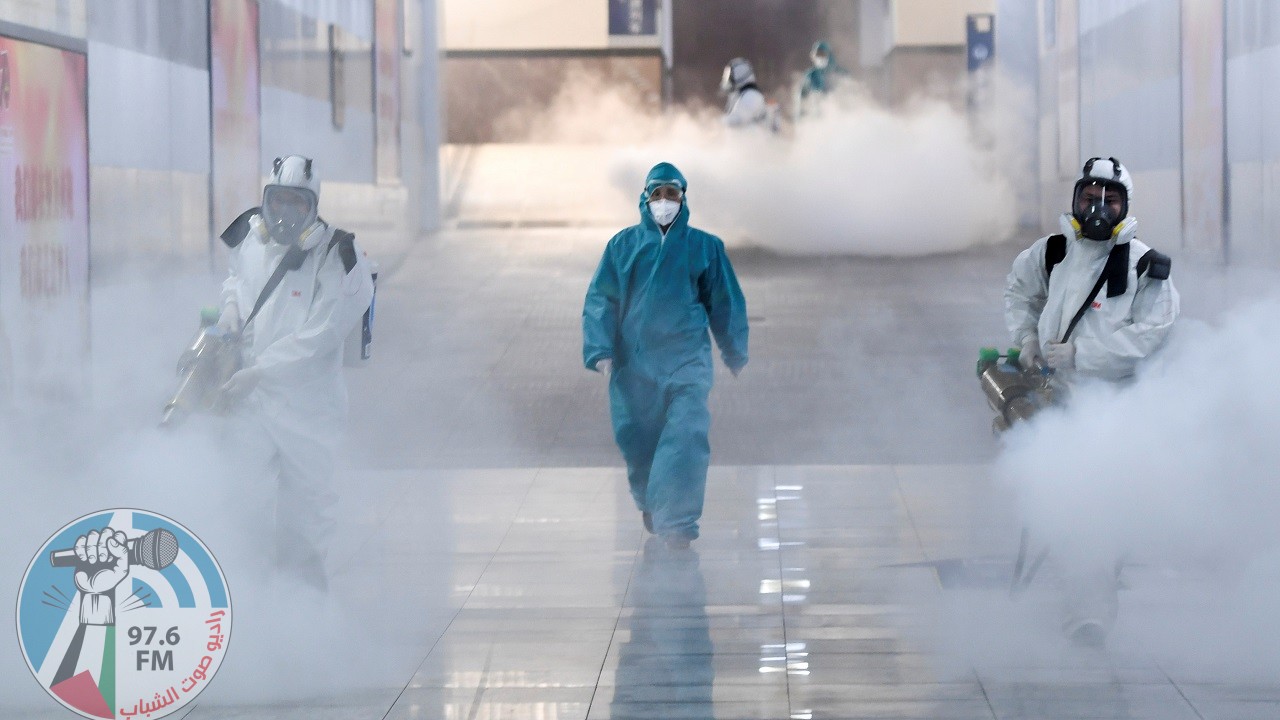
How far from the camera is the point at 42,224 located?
22.2ft

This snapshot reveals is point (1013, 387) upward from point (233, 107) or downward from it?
downward

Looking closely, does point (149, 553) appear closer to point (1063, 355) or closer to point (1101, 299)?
point (1063, 355)

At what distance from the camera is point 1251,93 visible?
32.6 ft

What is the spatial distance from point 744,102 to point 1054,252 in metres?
11.9

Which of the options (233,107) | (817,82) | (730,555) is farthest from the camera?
(817,82)

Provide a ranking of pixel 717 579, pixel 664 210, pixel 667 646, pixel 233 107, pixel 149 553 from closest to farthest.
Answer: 1. pixel 149 553
2. pixel 667 646
3. pixel 717 579
4. pixel 664 210
5. pixel 233 107

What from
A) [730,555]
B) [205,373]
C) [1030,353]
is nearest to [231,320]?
[205,373]

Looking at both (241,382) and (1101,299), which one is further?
(1101,299)

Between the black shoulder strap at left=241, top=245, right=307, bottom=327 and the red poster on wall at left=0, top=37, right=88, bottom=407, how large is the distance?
7.03ft

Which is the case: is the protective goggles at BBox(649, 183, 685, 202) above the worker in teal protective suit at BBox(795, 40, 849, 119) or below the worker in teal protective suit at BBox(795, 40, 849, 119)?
below

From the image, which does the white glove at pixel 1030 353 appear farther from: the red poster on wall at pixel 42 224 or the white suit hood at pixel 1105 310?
the red poster on wall at pixel 42 224

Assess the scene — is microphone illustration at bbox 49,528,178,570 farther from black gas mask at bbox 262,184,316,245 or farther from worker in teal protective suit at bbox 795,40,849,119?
worker in teal protective suit at bbox 795,40,849,119

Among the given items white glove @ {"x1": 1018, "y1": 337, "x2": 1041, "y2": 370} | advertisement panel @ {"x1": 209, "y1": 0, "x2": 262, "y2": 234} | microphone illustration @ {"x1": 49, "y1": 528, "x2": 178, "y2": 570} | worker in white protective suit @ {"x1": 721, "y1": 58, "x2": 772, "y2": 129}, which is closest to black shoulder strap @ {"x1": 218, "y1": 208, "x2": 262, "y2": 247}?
microphone illustration @ {"x1": 49, "y1": 528, "x2": 178, "y2": 570}

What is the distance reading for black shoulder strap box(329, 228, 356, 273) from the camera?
480cm
